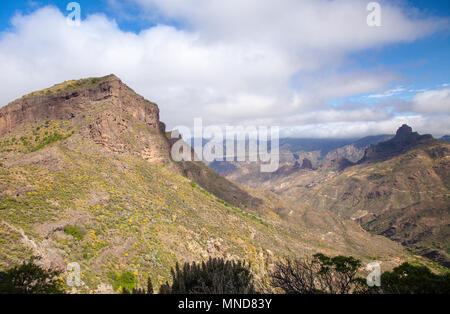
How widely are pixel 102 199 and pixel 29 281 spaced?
19.4 m

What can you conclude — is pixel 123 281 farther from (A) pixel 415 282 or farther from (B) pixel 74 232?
(A) pixel 415 282

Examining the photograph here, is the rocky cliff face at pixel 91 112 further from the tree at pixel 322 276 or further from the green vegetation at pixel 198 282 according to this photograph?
the tree at pixel 322 276

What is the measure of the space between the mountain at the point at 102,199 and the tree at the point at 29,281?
1.44m

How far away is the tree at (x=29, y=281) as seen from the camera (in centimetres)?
1795

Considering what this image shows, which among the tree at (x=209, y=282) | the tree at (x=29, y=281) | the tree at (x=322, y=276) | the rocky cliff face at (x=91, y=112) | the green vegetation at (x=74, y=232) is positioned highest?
the rocky cliff face at (x=91, y=112)

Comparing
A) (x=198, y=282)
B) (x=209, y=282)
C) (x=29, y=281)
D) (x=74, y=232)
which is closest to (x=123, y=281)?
(x=198, y=282)

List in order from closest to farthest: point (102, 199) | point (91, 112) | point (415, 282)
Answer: point (415, 282)
point (102, 199)
point (91, 112)

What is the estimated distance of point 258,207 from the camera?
125938mm

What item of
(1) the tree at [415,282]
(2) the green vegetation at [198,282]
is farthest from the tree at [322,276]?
(1) the tree at [415,282]

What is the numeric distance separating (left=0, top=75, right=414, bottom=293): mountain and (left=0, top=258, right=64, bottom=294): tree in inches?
56.9

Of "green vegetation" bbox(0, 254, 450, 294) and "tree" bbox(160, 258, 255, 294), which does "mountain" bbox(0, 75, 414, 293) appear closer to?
"green vegetation" bbox(0, 254, 450, 294)

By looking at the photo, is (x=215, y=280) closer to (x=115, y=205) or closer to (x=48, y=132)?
(x=115, y=205)

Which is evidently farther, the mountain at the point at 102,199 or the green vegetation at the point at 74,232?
the green vegetation at the point at 74,232

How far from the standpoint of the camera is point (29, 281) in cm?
1891
